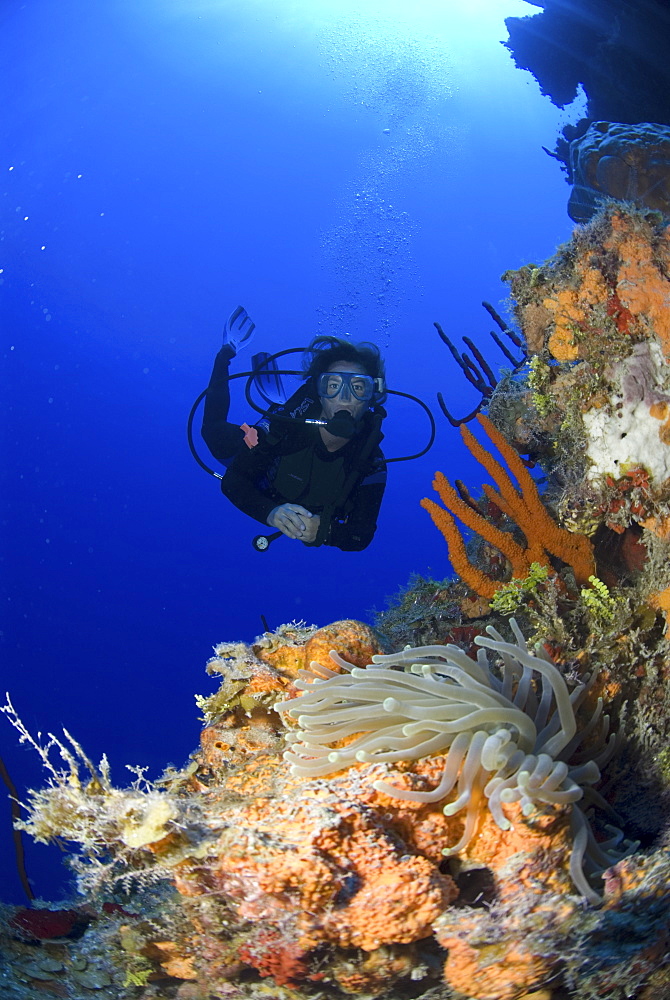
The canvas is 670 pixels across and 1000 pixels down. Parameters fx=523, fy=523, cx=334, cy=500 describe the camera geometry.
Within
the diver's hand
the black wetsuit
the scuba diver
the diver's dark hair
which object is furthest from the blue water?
the diver's hand

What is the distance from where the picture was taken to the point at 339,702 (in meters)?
2.15

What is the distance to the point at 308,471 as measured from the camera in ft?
22.1

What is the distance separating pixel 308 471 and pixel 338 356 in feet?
5.61

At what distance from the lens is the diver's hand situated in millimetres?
6113

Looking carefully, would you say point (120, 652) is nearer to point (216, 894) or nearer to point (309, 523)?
point (309, 523)

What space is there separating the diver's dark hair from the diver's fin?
0.56 m

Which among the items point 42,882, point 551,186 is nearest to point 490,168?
point 551,186

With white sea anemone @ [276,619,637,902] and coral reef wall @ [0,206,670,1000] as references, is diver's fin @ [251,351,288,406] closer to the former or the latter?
coral reef wall @ [0,206,670,1000]

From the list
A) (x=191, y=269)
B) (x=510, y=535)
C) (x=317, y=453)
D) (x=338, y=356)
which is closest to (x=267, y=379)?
Result: (x=338, y=356)

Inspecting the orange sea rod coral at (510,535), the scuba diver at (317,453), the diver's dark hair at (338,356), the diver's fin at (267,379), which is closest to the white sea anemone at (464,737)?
the orange sea rod coral at (510,535)

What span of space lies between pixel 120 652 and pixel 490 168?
52.6 m

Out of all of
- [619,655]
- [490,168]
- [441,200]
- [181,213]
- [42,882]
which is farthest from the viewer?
[181,213]

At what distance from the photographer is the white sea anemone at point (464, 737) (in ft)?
5.37

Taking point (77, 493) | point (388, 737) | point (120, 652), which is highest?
point (77, 493)
